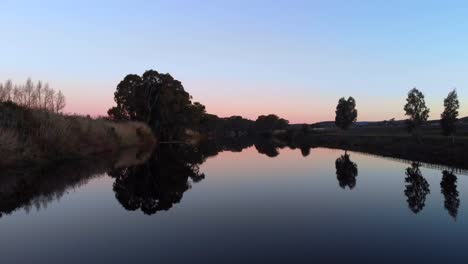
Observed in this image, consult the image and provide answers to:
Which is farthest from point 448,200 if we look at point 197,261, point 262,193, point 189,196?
point 197,261

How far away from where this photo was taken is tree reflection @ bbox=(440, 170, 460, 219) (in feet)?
50.1

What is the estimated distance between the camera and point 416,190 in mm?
20078

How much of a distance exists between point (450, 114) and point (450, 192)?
34.2 metres

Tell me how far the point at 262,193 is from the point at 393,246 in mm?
8993

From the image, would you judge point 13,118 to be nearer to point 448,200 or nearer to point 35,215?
point 35,215

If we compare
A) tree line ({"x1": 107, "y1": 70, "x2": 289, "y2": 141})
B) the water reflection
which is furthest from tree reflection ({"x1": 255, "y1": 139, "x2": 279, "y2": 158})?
the water reflection

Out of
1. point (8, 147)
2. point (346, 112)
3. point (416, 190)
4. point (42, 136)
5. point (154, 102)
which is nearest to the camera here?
point (416, 190)

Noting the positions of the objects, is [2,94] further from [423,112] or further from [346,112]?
[346,112]

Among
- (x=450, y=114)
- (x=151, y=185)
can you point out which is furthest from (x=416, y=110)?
(x=151, y=185)

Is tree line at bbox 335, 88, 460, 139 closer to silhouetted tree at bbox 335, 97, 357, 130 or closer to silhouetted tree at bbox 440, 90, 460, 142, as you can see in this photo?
silhouetted tree at bbox 440, 90, 460, 142

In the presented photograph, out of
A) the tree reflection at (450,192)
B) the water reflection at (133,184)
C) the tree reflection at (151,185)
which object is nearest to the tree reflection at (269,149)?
the water reflection at (133,184)

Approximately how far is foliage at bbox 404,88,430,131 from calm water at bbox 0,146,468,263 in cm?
3676

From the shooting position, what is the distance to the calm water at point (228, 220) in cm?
957

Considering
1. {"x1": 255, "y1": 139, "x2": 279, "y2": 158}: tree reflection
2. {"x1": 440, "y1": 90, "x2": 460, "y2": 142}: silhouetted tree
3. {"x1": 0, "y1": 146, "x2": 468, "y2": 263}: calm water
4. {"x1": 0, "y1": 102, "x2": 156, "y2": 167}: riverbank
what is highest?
{"x1": 440, "y1": 90, "x2": 460, "y2": 142}: silhouetted tree
